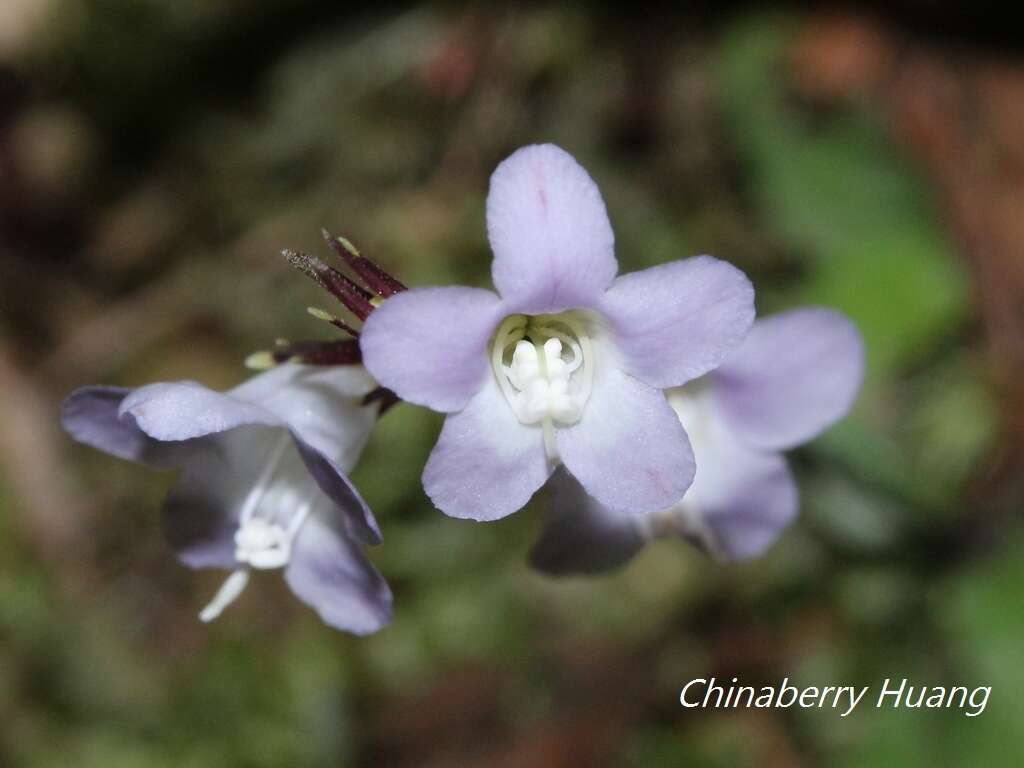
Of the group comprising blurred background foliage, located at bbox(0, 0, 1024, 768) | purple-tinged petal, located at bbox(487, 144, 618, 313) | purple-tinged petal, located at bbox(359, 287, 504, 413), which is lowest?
blurred background foliage, located at bbox(0, 0, 1024, 768)

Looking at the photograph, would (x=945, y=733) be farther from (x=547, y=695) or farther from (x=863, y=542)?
(x=547, y=695)

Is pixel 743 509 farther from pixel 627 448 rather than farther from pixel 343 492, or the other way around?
pixel 343 492

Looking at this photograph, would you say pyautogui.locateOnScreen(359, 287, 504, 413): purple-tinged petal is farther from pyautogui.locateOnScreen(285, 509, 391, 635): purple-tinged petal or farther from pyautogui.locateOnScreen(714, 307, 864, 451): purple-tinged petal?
pyautogui.locateOnScreen(714, 307, 864, 451): purple-tinged petal

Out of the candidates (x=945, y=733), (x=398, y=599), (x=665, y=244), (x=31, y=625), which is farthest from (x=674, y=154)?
(x=31, y=625)

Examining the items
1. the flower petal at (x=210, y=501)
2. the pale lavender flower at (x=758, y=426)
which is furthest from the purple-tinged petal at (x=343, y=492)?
the pale lavender flower at (x=758, y=426)

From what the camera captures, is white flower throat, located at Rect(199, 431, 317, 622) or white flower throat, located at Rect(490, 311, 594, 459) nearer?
white flower throat, located at Rect(490, 311, 594, 459)

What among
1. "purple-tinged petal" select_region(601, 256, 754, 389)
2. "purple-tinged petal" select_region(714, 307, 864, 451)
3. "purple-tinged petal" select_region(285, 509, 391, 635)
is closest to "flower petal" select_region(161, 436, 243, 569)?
"purple-tinged petal" select_region(285, 509, 391, 635)

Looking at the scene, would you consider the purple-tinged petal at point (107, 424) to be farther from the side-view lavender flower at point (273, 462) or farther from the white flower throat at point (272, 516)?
the white flower throat at point (272, 516)
